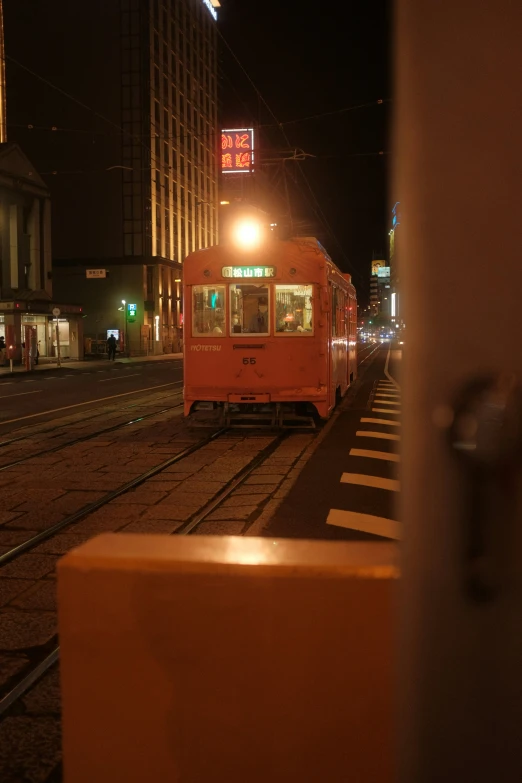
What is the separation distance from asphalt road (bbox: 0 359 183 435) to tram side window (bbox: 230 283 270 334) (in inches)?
169

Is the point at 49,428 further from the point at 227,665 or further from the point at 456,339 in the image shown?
the point at 456,339

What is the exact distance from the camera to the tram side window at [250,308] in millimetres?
11711

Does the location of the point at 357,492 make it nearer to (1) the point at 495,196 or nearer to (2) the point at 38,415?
(1) the point at 495,196

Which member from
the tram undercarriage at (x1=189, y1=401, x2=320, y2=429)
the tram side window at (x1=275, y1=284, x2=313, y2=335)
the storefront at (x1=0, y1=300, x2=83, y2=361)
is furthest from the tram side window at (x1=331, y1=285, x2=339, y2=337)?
the storefront at (x1=0, y1=300, x2=83, y2=361)

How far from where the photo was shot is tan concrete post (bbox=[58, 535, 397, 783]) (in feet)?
6.20

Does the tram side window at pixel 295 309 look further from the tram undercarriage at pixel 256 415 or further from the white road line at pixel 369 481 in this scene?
the white road line at pixel 369 481

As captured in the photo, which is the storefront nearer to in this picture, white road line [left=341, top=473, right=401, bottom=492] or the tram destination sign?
the tram destination sign

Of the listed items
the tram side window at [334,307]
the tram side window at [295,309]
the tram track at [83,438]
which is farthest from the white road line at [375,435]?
the tram track at [83,438]

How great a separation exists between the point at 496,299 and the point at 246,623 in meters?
1.00

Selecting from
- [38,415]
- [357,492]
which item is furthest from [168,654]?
[38,415]

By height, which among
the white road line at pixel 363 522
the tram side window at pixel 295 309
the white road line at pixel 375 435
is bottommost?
the white road line at pixel 363 522

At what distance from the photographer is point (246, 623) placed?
1922mm

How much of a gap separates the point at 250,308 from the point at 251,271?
59 centimetres

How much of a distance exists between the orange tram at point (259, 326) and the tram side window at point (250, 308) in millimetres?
15
